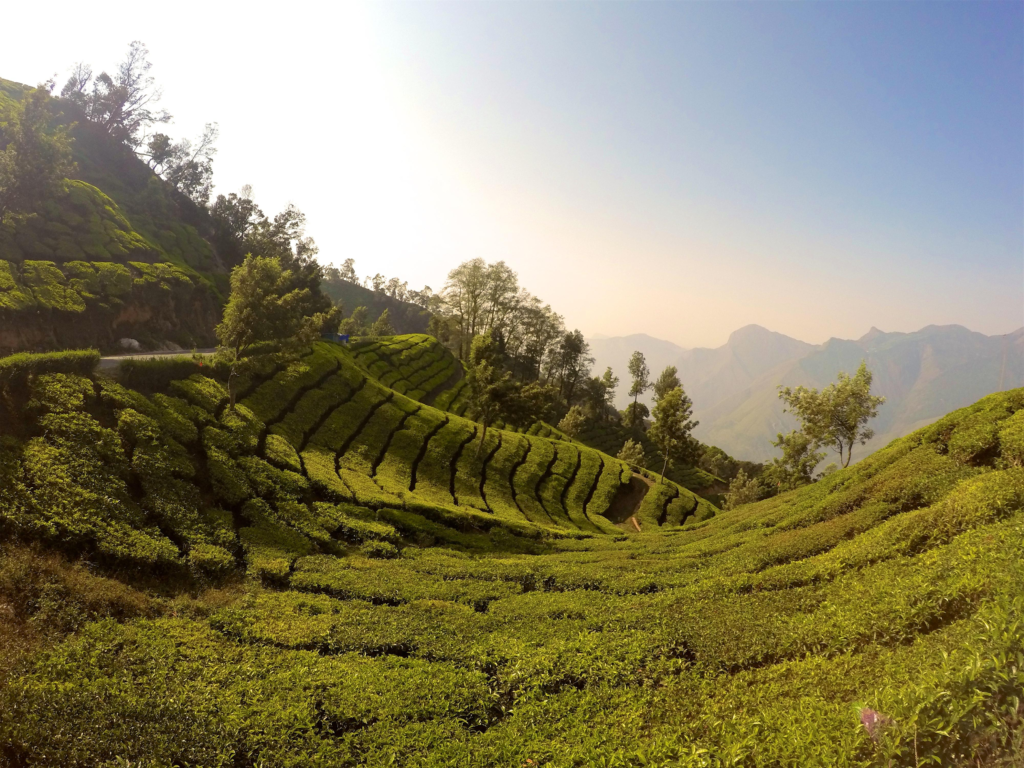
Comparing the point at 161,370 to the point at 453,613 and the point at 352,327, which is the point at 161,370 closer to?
the point at 453,613

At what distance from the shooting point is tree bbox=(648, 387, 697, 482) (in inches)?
1629

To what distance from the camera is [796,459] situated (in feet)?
124

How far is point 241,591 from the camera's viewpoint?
14039mm

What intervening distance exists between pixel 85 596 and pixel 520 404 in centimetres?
2539

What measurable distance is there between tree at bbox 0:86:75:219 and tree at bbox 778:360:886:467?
6343cm

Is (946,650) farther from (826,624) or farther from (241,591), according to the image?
(241,591)

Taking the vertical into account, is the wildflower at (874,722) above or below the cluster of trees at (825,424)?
below

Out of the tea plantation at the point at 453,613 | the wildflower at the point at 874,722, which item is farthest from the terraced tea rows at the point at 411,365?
the wildflower at the point at 874,722

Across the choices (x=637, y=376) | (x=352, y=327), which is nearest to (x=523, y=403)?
(x=352, y=327)

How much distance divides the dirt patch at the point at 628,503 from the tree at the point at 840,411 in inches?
569

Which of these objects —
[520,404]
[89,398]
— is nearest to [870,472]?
[520,404]

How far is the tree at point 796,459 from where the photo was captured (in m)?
37.2

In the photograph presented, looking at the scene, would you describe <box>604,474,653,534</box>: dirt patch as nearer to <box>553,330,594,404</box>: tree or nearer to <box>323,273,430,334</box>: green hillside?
<box>553,330,594,404</box>: tree

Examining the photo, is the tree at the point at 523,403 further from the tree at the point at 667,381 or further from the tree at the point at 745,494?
the tree at the point at 667,381
